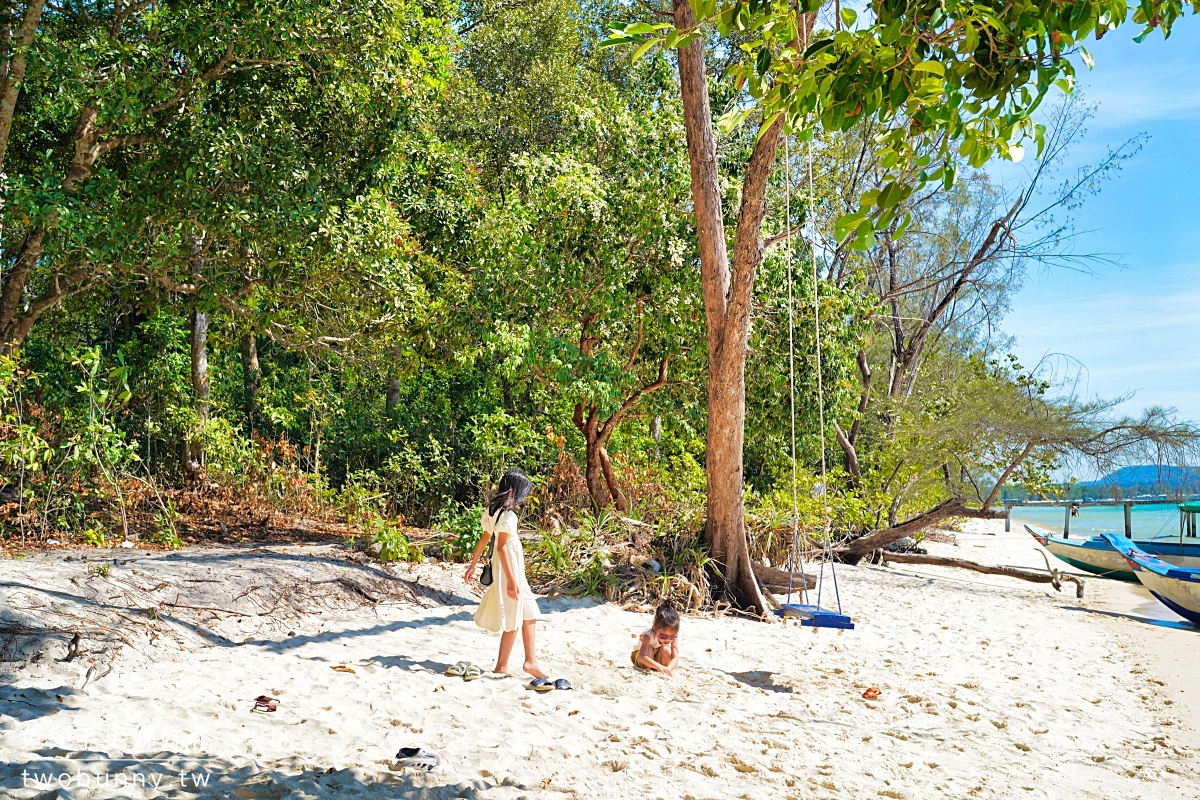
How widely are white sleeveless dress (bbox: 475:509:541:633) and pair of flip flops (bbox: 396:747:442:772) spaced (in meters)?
1.74

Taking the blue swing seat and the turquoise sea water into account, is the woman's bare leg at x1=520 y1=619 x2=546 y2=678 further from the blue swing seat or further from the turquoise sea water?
→ the turquoise sea water

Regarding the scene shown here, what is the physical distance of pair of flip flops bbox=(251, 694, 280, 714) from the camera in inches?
195

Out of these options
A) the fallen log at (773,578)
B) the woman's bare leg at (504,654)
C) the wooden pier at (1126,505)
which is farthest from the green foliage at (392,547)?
the wooden pier at (1126,505)

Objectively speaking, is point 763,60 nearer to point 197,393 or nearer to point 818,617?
point 818,617

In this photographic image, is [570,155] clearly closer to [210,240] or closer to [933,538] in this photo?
[210,240]

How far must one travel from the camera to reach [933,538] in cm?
2478

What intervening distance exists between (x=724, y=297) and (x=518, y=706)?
18.0ft

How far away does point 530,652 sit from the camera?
634 cm

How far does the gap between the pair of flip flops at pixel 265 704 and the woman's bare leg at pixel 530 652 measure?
70.7 inches

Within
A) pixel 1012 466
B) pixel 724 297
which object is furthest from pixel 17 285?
pixel 1012 466

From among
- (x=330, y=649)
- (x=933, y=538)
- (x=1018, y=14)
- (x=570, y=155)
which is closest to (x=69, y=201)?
(x=330, y=649)

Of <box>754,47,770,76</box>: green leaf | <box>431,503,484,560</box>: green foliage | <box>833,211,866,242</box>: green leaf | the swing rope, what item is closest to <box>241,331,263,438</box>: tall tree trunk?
<box>431,503,484,560</box>: green foliage

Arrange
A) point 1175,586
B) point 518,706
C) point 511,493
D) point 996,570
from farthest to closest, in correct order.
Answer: point 996,570
point 1175,586
point 511,493
point 518,706

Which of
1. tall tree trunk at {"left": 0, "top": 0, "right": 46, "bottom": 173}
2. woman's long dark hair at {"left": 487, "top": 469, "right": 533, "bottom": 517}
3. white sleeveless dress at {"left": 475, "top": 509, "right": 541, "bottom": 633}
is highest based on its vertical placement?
tall tree trunk at {"left": 0, "top": 0, "right": 46, "bottom": 173}
